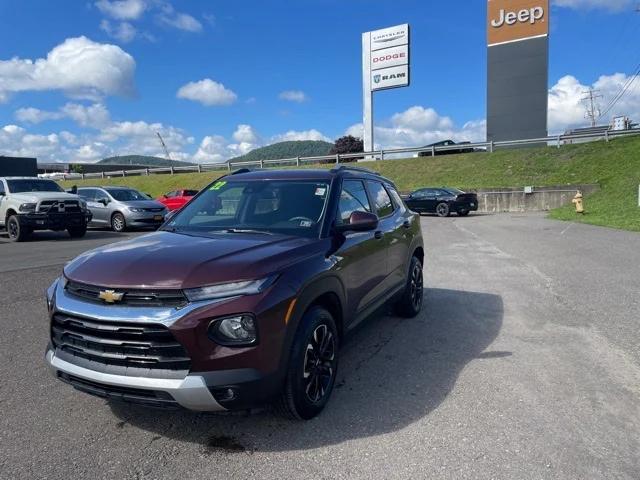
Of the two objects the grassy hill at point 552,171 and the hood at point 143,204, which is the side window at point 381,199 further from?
the grassy hill at point 552,171

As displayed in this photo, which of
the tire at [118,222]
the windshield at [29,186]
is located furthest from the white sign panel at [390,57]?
the windshield at [29,186]

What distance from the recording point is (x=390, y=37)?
43.0 m

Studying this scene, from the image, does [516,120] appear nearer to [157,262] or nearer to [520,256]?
[520,256]

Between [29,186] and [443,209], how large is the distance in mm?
17658

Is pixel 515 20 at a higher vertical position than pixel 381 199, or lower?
higher

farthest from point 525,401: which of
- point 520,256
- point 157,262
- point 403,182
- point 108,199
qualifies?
point 403,182

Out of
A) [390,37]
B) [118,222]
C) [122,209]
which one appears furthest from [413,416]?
[390,37]

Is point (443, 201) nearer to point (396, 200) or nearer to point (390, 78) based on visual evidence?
point (396, 200)

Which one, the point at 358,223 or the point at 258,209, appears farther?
the point at 258,209

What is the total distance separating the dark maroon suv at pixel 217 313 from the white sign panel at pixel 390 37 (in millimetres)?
42432

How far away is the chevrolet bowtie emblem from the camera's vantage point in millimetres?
2920

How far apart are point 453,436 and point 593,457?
821 mm

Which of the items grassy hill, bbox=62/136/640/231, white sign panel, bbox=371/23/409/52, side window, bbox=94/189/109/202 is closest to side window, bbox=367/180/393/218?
grassy hill, bbox=62/136/640/231

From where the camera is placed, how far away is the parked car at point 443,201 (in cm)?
2400
